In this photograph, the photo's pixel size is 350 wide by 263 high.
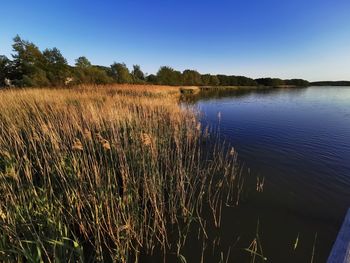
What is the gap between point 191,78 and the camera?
249 feet

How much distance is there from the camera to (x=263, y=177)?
5555 millimetres

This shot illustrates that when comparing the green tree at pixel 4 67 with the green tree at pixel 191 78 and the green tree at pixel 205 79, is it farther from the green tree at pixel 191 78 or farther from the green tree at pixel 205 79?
the green tree at pixel 205 79

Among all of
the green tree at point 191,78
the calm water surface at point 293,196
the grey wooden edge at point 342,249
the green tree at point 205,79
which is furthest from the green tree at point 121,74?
the grey wooden edge at point 342,249

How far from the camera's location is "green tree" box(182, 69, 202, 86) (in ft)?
243

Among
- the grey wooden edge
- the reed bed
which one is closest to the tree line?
the reed bed

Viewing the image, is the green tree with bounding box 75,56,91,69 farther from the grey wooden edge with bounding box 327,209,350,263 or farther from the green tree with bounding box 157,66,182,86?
the grey wooden edge with bounding box 327,209,350,263

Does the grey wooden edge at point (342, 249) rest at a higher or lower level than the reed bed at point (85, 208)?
higher

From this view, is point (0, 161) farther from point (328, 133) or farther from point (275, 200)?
point (328, 133)

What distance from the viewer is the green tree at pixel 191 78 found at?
7405 centimetres

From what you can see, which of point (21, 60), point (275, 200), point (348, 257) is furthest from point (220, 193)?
point (21, 60)

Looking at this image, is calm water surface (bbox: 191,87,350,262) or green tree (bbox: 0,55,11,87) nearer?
calm water surface (bbox: 191,87,350,262)

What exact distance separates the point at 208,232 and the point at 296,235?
143cm

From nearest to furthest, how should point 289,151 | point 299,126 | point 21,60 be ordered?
point 289,151 < point 299,126 < point 21,60

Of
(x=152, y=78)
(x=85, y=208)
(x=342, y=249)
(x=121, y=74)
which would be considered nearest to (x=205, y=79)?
(x=152, y=78)
